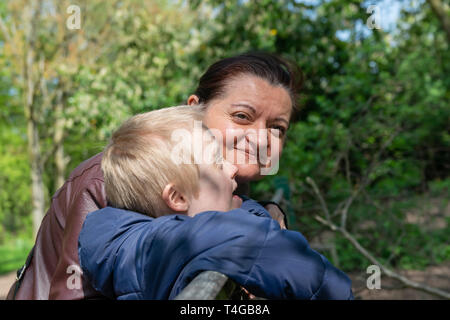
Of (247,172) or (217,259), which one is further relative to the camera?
(247,172)

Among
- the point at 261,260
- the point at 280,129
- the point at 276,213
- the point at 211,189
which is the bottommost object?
the point at 276,213

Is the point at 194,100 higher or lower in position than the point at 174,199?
higher

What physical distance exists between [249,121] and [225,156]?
0.18 m

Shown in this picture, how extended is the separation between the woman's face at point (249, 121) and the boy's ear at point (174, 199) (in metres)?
0.41

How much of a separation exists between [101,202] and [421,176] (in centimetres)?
576

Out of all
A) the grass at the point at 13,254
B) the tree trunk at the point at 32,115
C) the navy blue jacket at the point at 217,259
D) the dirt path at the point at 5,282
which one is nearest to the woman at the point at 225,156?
the navy blue jacket at the point at 217,259

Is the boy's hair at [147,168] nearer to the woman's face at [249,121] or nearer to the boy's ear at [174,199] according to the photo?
the boy's ear at [174,199]

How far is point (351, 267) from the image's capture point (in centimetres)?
625

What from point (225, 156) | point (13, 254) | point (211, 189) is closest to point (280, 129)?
point (225, 156)

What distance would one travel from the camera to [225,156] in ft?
5.77

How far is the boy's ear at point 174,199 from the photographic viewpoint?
1.36m

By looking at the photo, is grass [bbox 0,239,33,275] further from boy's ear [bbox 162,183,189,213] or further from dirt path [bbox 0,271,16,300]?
boy's ear [bbox 162,183,189,213]

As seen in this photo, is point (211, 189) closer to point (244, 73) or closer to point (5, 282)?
point (244, 73)

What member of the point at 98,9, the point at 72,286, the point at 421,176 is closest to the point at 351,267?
the point at 421,176
